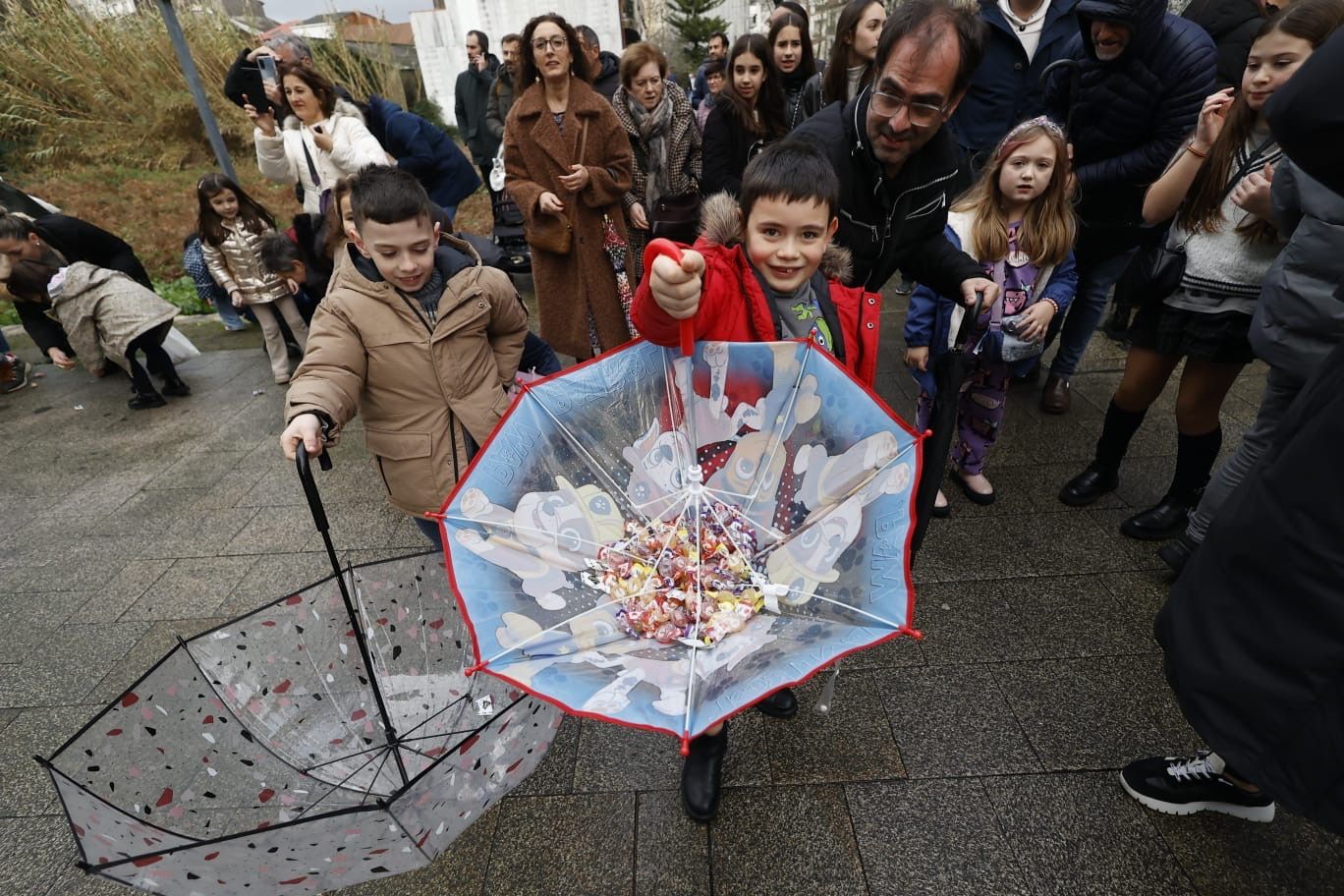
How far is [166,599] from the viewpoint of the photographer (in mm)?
3076

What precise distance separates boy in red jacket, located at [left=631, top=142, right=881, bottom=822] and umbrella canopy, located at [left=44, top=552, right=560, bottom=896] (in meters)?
0.74

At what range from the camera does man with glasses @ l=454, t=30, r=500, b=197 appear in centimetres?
693

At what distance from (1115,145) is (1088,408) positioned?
1523 mm

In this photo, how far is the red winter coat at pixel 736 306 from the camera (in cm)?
156

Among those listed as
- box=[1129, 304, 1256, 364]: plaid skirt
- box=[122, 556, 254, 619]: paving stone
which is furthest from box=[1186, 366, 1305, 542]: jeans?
box=[122, 556, 254, 619]: paving stone

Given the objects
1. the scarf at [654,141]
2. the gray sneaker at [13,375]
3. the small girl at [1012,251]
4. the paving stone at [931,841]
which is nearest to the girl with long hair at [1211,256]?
the small girl at [1012,251]

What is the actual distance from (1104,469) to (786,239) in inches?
94.1

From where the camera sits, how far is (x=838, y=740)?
218 centimetres

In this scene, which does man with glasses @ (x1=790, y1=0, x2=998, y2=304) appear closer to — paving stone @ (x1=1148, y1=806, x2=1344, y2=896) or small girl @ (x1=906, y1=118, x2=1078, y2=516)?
small girl @ (x1=906, y1=118, x2=1078, y2=516)

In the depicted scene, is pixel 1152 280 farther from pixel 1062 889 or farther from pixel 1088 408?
pixel 1062 889

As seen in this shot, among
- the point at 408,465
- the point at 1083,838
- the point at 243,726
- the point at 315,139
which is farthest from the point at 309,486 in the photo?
the point at 315,139

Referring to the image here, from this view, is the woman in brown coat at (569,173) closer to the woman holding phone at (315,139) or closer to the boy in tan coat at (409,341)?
the woman holding phone at (315,139)

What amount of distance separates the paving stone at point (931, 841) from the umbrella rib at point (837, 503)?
0.93 metres

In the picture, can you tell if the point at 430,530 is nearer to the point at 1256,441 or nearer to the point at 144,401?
the point at 1256,441
